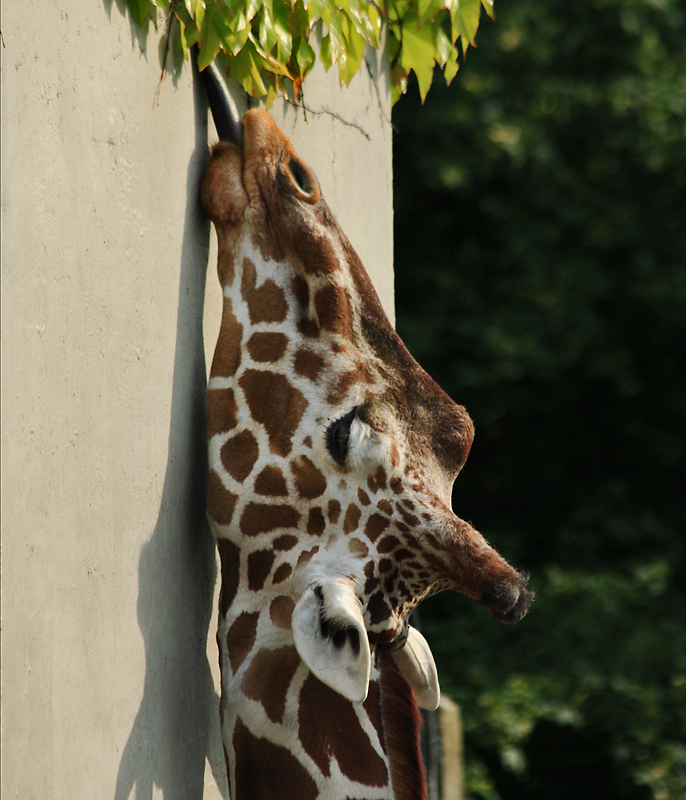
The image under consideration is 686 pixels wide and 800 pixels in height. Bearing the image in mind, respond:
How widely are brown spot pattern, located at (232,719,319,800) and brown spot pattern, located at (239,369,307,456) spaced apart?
2.05 feet

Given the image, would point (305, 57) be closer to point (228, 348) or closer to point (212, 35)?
point (212, 35)

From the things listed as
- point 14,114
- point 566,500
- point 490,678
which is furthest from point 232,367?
point 566,500

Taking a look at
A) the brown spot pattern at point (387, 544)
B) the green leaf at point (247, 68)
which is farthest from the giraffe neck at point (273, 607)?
the green leaf at point (247, 68)

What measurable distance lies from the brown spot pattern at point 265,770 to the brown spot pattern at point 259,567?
29 centimetres

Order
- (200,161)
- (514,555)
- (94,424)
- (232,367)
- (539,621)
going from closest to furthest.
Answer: (94,424) < (232,367) < (200,161) < (539,621) < (514,555)

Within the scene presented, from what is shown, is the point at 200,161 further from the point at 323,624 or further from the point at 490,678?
the point at 490,678

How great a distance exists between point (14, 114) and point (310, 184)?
84 cm

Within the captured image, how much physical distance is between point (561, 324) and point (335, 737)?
6.08 metres

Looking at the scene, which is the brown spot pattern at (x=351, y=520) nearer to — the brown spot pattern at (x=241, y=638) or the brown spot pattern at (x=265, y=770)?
the brown spot pattern at (x=241, y=638)

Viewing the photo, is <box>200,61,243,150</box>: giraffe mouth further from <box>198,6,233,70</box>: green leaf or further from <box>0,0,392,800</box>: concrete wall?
<box>198,6,233,70</box>: green leaf

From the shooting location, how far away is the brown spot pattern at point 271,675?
6.98 ft

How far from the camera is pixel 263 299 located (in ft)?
7.32

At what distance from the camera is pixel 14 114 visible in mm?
1651

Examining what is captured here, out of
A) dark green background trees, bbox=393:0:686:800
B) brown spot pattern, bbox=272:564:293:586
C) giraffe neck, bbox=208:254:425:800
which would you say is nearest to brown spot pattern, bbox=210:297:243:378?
giraffe neck, bbox=208:254:425:800
